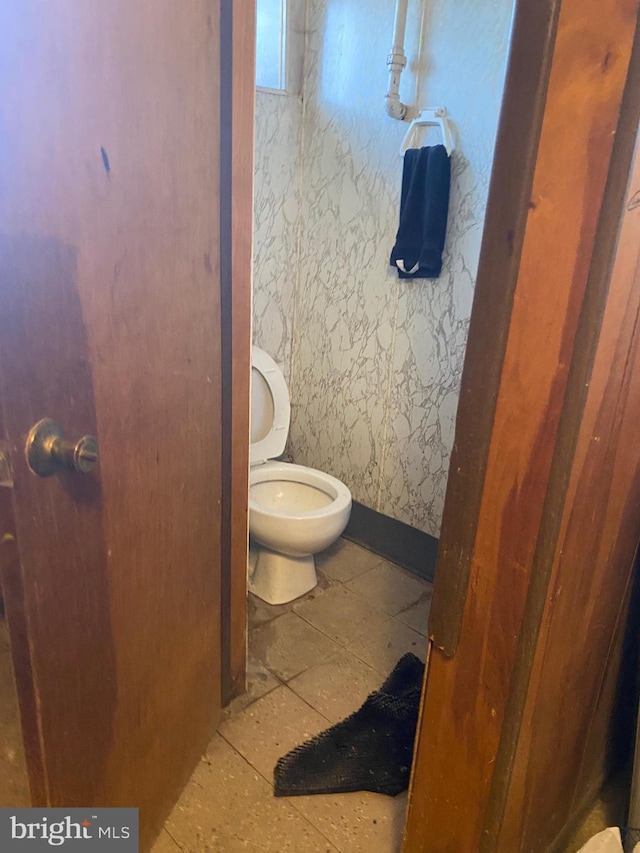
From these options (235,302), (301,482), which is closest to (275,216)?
(301,482)

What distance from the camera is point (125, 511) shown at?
97 cm

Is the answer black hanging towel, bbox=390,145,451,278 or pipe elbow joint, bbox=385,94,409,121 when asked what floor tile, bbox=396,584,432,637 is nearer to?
black hanging towel, bbox=390,145,451,278

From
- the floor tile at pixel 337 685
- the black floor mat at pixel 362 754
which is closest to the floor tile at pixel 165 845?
the black floor mat at pixel 362 754

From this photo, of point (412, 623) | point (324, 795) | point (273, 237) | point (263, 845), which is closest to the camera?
point (263, 845)

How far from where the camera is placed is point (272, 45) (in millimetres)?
2193

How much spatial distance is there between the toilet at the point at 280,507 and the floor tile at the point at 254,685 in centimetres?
31

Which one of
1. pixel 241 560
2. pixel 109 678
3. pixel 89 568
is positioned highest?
pixel 89 568

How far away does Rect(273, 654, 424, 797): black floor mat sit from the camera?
1.40 meters

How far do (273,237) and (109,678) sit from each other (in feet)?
5.87

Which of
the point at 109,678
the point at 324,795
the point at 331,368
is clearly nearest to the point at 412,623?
the point at 324,795

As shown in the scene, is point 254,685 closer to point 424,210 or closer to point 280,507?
point 280,507

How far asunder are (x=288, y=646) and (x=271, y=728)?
32 centimetres

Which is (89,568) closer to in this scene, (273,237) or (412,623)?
(412,623)

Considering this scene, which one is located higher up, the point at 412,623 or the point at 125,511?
the point at 125,511
